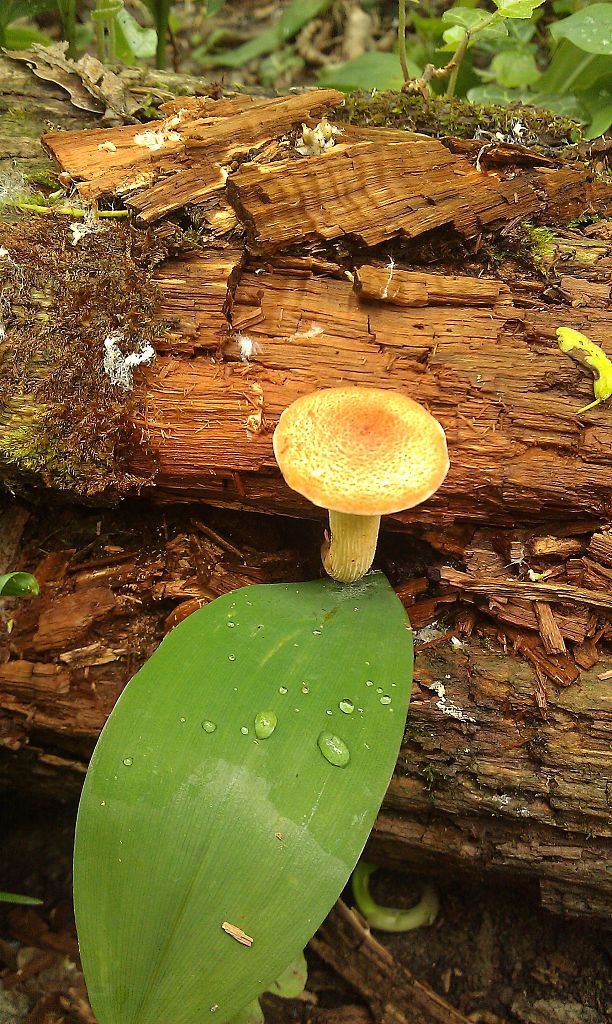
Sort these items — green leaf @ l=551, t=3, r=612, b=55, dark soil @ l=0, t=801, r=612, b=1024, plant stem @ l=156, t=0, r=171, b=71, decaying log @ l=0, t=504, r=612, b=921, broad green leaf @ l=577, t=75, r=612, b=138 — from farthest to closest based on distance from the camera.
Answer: plant stem @ l=156, t=0, r=171, b=71
broad green leaf @ l=577, t=75, r=612, b=138
green leaf @ l=551, t=3, r=612, b=55
dark soil @ l=0, t=801, r=612, b=1024
decaying log @ l=0, t=504, r=612, b=921

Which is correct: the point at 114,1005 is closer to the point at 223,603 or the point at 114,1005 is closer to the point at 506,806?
the point at 223,603

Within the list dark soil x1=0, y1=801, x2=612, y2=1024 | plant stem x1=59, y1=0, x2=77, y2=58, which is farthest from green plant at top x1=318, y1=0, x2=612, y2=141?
dark soil x1=0, y1=801, x2=612, y2=1024

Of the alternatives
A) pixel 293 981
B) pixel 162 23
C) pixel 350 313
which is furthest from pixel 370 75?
pixel 293 981

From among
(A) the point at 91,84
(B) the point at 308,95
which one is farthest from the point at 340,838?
(A) the point at 91,84

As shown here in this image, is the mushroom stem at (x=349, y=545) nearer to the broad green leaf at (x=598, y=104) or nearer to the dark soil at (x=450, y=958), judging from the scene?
the dark soil at (x=450, y=958)

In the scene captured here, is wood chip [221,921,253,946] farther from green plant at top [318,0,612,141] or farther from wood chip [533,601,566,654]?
green plant at top [318,0,612,141]

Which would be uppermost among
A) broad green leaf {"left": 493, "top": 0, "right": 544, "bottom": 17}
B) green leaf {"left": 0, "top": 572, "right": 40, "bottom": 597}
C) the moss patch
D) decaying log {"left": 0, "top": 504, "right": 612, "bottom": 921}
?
broad green leaf {"left": 493, "top": 0, "right": 544, "bottom": 17}

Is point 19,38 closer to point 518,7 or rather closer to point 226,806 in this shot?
point 518,7
